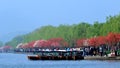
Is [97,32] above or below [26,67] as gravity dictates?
above

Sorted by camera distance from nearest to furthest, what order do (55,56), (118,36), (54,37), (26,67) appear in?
(26,67) → (55,56) → (118,36) → (54,37)

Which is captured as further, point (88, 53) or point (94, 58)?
point (88, 53)

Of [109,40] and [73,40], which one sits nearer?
[109,40]

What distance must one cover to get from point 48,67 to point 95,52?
34.7 meters

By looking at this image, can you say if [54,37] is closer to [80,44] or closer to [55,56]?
[80,44]

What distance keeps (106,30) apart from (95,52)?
21.3 meters

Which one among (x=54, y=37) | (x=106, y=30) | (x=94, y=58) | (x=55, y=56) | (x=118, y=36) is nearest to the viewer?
(x=94, y=58)

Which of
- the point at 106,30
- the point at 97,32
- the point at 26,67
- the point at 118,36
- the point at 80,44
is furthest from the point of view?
the point at 80,44

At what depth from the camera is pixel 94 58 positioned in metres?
108

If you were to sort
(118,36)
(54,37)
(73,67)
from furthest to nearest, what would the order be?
(54,37)
(118,36)
(73,67)

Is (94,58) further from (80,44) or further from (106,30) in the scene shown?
(80,44)

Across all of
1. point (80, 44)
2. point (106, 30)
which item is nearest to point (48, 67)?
point (106, 30)

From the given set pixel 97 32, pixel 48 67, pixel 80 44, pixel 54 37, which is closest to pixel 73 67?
pixel 48 67

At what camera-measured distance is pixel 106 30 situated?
13800 centimetres
